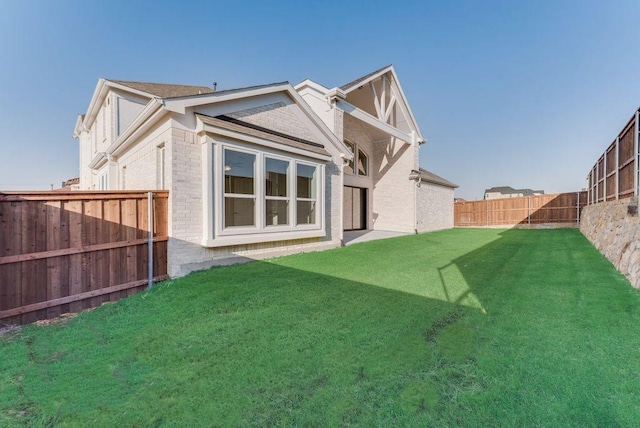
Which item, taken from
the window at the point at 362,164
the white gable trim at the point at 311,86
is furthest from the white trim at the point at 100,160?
the window at the point at 362,164

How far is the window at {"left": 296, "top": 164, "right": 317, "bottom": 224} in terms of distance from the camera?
7.96m

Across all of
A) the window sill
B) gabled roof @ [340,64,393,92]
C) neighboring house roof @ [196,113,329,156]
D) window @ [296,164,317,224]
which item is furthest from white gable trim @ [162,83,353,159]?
the window sill

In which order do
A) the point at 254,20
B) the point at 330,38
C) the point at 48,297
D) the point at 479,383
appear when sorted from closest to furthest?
the point at 479,383, the point at 48,297, the point at 254,20, the point at 330,38

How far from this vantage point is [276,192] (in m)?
7.29

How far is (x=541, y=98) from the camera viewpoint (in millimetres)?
14008

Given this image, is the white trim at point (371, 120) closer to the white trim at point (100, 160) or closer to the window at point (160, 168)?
the window at point (160, 168)

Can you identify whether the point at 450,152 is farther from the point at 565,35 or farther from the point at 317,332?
the point at 317,332

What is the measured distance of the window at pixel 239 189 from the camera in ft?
20.5

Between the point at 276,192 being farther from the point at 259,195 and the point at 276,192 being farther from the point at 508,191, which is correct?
the point at 508,191

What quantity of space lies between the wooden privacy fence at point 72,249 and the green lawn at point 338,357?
52cm

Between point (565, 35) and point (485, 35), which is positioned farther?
point (485, 35)

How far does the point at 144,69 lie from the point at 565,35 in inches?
785

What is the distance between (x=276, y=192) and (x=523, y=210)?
19891 millimetres

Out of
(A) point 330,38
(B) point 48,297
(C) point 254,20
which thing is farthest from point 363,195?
(B) point 48,297
